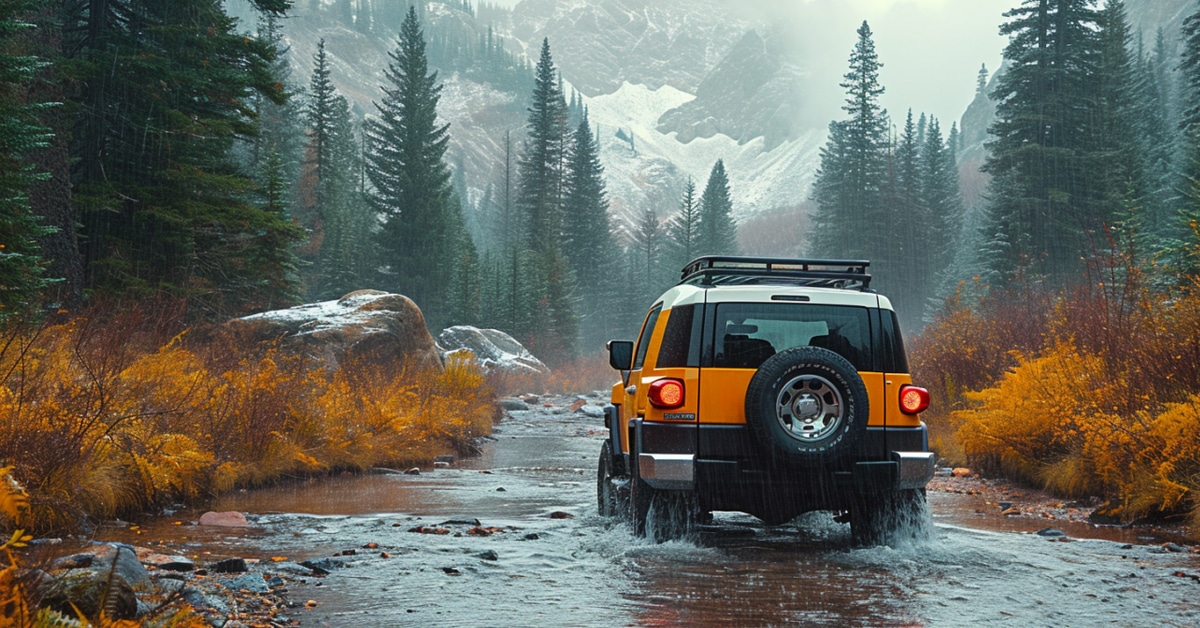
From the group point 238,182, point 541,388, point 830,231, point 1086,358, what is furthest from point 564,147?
point 1086,358

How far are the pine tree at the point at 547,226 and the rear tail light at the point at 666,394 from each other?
184 feet

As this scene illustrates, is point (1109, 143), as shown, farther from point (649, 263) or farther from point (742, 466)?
point (649, 263)

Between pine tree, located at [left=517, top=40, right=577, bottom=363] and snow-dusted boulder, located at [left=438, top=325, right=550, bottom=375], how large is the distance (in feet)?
54.7

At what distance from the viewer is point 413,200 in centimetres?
6400

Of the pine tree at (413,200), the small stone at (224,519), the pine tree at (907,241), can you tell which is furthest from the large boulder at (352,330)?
the pine tree at (907,241)

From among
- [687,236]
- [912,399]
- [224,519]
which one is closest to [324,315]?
[224,519]

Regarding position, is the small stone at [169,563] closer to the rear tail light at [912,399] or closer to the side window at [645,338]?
the side window at [645,338]

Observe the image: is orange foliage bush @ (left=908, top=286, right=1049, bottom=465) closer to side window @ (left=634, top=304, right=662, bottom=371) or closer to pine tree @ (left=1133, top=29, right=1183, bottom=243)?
side window @ (left=634, top=304, right=662, bottom=371)

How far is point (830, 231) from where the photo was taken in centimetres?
8175

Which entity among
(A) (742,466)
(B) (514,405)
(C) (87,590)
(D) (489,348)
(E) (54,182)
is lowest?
(C) (87,590)

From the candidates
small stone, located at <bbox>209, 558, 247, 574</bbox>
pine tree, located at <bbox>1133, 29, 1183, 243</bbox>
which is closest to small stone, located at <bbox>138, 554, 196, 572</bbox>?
small stone, located at <bbox>209, 558, 247, 574</bbox>

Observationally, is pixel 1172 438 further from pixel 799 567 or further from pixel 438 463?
pixel 438 463

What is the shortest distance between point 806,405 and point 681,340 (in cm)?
106

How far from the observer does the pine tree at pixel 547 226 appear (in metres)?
66.6
